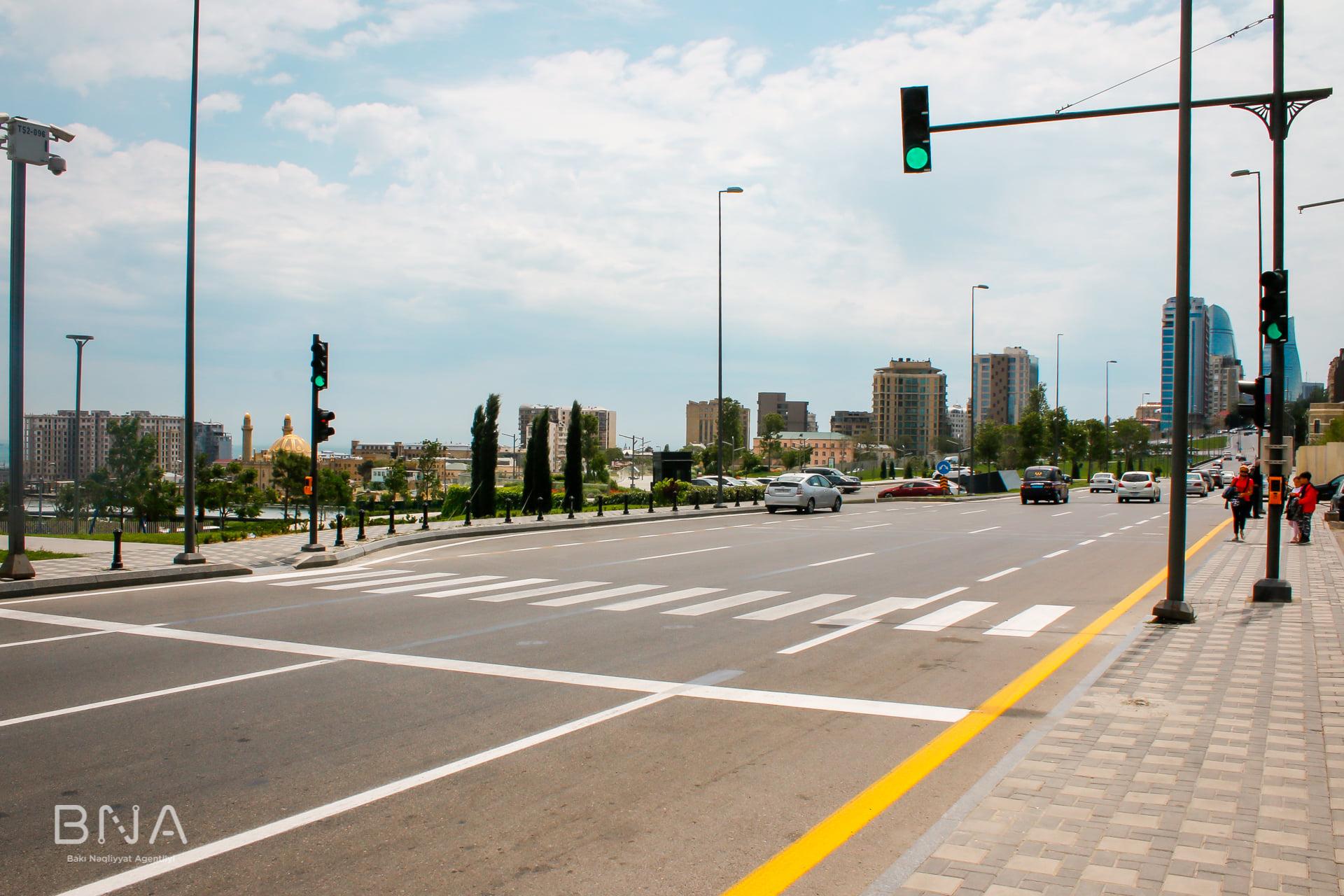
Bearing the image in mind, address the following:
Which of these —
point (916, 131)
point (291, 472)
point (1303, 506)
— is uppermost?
point (916, 131)

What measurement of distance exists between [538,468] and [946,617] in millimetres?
38662

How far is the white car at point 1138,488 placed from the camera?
4728cm

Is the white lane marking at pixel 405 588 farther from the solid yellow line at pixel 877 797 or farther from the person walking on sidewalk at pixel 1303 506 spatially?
the person walking on sidewalk at pixel 1303 506

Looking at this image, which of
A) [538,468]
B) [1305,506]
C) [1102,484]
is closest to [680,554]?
[1305,506]

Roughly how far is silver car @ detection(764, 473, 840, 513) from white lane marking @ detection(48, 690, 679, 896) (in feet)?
100

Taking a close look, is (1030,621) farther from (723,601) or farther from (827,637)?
(723,601)

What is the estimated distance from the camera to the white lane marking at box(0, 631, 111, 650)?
31.3ft

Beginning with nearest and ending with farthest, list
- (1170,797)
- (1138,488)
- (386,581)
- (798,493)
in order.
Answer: (1170,797)
(386,581)
(798,493)
(1138,488)

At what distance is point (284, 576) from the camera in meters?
16.0

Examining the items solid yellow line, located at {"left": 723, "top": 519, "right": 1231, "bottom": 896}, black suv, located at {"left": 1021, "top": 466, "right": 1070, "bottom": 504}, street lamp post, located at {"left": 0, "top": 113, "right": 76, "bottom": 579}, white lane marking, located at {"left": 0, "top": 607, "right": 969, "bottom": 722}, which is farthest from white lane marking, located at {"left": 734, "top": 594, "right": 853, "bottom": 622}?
black suv, located at {"left": 1021, "top": 466, "right": 1070, "bottom": 504}

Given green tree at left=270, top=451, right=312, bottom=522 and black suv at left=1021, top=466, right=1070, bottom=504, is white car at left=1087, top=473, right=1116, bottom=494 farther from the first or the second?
green tree at left=270, top=451, right=312, bottom=522

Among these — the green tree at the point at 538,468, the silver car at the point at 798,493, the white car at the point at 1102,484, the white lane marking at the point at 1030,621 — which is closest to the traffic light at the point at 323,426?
the white lane marking at the point at 1030,621

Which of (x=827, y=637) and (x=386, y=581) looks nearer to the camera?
(x=827, y=637)

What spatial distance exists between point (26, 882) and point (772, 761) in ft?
12.5
